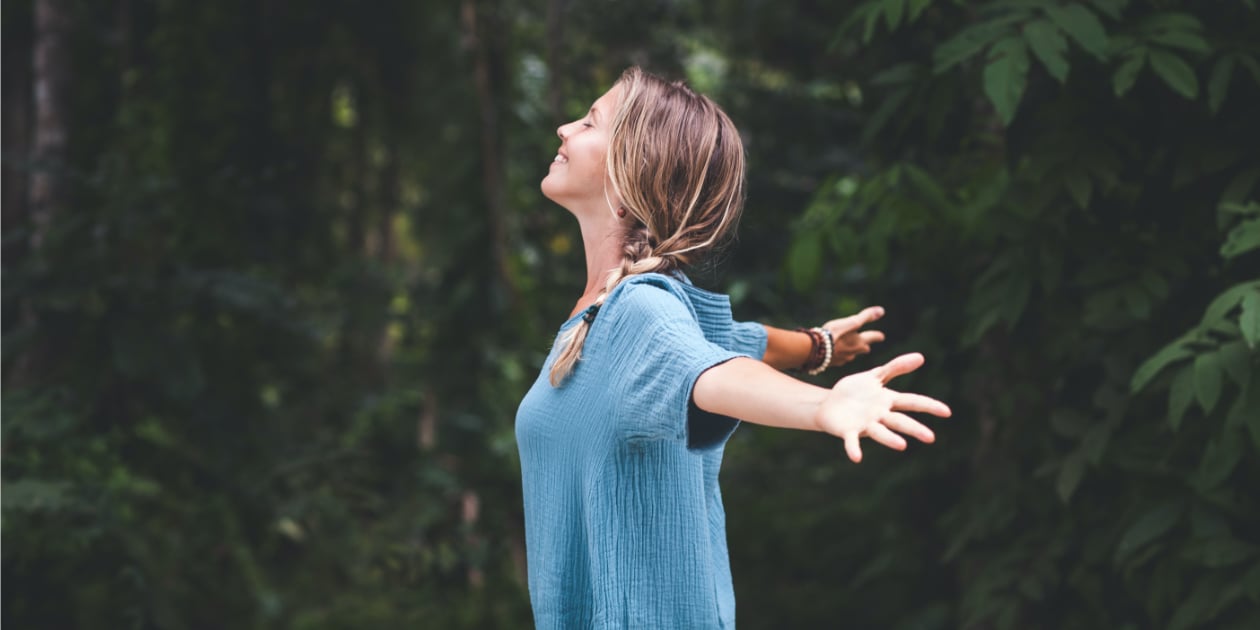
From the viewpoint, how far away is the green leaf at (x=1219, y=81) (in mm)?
2160

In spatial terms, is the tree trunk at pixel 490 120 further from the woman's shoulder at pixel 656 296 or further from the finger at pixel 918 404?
the finger at pixel 918 404

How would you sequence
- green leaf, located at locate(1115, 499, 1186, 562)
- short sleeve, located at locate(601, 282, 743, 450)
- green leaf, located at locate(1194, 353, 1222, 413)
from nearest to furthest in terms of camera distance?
short sleeve, located at locate(601, 282, 743, 450)
green leaf, located at locate(1194, 353, 1222, 413)
green leaf, located at locate(1115, 499, 1186, 562)

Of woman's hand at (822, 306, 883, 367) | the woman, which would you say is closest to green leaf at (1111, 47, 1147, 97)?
woman's hand at (822, 306, 883, 367)

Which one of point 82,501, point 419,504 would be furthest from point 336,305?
point 82,501

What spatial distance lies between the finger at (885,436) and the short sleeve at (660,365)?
19 centimetres

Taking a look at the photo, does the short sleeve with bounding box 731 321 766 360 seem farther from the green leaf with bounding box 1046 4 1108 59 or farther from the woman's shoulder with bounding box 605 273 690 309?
the green leaf with bounding box 1046 4 1108 59

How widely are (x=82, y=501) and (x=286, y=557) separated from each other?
3.45m

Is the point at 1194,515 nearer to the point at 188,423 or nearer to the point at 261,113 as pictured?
the point at 188,423

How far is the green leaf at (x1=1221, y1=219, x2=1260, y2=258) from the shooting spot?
6.66ft

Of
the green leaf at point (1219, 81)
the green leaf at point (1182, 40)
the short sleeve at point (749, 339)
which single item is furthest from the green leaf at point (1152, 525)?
the short sleeve at point (749, 339)

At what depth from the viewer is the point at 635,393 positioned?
4.07ft

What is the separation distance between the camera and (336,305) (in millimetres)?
5723

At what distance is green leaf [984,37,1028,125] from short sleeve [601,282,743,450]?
3.56ft

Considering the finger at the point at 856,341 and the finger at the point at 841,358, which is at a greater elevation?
the finger at the point at 856,341
